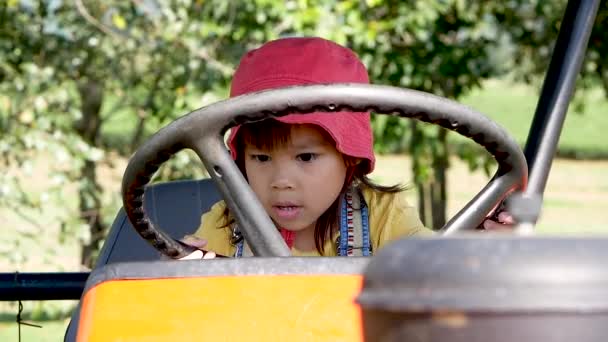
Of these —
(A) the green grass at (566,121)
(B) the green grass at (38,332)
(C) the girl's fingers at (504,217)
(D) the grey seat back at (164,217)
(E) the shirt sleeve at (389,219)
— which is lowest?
(A) the green grass at (566,121)

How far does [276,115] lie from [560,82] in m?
1.12

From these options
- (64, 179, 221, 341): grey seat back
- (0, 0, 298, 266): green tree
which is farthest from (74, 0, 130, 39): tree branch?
(64, 179, 221, 341): grey seat back

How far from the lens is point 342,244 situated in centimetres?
263

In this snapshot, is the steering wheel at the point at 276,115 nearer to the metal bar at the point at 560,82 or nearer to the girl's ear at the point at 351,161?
the girl's ear at the point at 351,161

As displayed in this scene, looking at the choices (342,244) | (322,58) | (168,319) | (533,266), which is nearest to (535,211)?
(533,266)

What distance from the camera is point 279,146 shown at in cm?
244

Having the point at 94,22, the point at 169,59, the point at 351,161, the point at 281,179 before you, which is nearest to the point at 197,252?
the point at 281,179

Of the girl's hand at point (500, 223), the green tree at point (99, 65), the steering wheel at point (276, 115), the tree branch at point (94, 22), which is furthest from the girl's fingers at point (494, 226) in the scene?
the tree branch at point (94, 22)

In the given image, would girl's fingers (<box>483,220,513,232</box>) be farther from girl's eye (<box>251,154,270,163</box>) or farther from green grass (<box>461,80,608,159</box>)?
green grass (<box>461,80,608,159</box>)

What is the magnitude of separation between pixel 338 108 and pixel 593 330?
2.41 feet

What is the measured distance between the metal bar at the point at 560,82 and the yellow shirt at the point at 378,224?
11.1 inches

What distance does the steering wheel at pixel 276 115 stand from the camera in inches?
71.6

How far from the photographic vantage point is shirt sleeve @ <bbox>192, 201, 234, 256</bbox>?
2774 millimetres

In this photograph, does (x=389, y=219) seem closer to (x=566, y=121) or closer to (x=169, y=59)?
(x=169, y=59)
